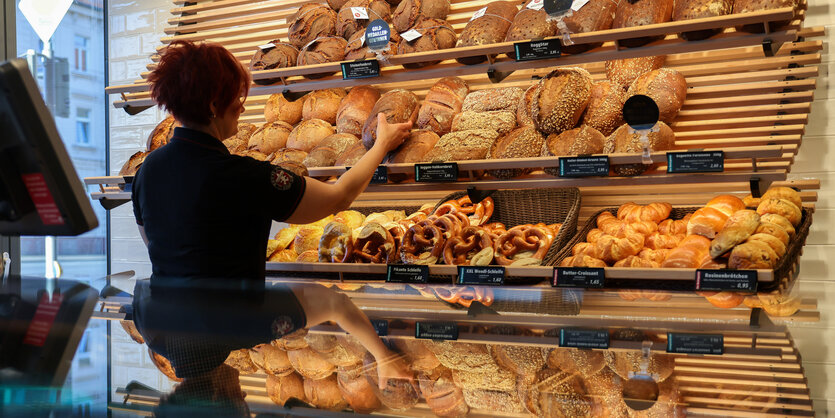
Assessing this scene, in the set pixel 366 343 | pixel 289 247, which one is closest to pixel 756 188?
pixel 289 247

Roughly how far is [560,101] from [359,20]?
48.5 inches

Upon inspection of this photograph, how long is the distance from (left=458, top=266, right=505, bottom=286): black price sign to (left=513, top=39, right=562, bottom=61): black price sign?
0.91 m

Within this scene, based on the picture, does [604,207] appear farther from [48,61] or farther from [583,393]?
[48,61]

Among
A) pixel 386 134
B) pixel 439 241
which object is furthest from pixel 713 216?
pixel 386 134

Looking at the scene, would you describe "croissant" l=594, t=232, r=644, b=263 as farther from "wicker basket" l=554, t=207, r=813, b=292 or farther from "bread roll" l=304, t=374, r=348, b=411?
"bread roll" l=304, t=374, r=348, b=411

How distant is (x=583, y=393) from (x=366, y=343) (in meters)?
0.32

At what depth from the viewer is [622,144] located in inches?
111

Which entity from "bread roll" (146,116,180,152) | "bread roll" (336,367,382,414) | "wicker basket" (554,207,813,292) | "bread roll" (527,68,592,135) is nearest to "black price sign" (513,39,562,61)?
"bread roll" (527,68,592,135)

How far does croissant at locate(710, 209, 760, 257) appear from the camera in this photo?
2.41 meters

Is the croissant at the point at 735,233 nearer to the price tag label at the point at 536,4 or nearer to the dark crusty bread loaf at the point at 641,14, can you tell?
the dark crusty bread loaf at the point at 641,14

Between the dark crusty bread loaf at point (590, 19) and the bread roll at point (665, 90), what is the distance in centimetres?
26

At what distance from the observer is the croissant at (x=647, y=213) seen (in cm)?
287

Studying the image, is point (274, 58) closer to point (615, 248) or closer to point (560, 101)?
point (560, 101)

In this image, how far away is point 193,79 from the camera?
5.91ft
